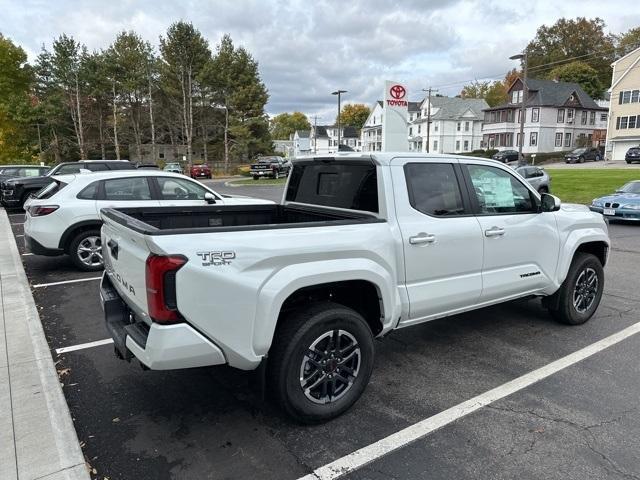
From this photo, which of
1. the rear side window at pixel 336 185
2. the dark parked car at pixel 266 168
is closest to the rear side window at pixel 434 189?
the rear side window at pixel 336 185

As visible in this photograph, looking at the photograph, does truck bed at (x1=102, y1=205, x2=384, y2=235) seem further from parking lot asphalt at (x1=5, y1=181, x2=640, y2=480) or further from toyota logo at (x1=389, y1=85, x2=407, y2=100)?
toyota logo at (x1=389, y1=85, x2=407, y2=100)

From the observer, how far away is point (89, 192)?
7652 mm

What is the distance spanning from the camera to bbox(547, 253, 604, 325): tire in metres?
5.03

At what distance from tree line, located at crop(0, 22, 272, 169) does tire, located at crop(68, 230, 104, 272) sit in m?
43.3

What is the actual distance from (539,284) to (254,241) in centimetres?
326

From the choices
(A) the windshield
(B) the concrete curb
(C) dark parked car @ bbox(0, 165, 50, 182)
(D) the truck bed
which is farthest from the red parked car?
(D) the truck bed

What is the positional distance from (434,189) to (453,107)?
73.7 m

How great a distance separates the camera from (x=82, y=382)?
3.90 metres

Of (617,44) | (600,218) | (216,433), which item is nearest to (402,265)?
(216,433)

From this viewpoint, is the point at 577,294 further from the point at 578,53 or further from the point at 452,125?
the point at 578,53

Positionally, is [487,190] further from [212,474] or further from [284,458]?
[212,474]

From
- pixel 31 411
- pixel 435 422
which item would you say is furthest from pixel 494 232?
pixel 31 411

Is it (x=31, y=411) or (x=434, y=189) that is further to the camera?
(x=434, y=189)

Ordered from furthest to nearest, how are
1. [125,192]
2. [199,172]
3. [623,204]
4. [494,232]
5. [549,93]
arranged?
[549,93] → [199,172] → [623,204] → [125,192] → [494,232]
